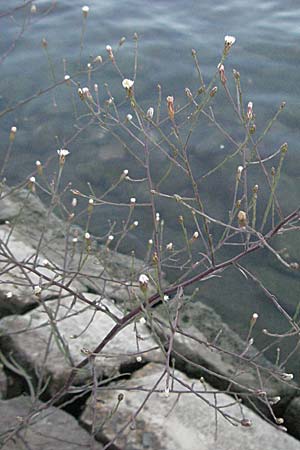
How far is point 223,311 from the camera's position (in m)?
3.93

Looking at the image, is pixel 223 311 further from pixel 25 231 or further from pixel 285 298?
pixel 25 231

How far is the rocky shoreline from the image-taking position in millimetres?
2598

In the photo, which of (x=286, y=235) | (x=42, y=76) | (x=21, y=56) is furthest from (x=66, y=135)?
(x=286, y=235)

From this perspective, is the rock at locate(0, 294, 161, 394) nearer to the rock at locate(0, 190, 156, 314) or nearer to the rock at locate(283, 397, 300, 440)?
the rock at locate(0, 190, 156, 314)

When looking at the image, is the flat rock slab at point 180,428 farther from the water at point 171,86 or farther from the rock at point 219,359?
the water at point 171,86

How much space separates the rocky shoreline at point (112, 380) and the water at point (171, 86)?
455 millimetres

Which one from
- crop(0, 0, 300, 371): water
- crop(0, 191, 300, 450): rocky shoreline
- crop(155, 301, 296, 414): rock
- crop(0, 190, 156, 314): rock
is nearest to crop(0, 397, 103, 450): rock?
crop(0, 191, 300, 450): rocky shoreline

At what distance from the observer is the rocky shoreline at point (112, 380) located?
8.52ft

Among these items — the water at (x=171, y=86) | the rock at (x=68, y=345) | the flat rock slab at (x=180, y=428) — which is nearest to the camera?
the flat rock slab at (x=180, y=428)

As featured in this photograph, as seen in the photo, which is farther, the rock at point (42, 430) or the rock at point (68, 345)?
the rock at point (68, 345)

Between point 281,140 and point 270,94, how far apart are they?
23.5 inches

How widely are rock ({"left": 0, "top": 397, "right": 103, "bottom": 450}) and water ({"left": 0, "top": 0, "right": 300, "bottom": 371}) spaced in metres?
1.23

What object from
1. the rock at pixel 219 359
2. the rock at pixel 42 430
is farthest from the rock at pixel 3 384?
the rock at pixel 219 359

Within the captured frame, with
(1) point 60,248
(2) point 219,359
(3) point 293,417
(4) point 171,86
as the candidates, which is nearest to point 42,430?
(2) point 219,359
